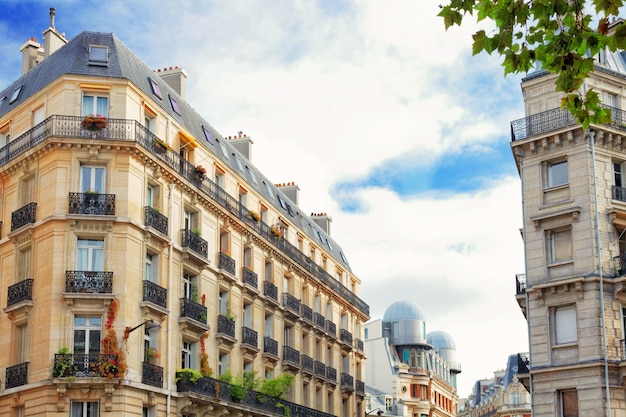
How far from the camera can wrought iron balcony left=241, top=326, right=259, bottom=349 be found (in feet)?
132

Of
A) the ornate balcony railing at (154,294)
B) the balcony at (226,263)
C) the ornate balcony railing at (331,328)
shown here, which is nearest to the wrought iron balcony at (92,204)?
the ornate balcony railing at (154,294)

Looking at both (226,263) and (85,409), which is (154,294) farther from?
(226,263)

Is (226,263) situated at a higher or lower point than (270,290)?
higher

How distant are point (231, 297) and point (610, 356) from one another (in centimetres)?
1531

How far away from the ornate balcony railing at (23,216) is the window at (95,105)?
3.70 m

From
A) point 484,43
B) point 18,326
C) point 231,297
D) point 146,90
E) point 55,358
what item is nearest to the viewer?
point 484,43

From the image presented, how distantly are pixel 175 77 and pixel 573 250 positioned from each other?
18029mm

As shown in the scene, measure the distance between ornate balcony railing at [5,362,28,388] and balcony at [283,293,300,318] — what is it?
15987mm

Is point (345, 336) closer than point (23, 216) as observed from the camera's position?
No

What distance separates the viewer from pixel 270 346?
4288 centimetres

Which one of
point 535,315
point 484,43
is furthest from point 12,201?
point 484,43

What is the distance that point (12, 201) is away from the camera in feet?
113

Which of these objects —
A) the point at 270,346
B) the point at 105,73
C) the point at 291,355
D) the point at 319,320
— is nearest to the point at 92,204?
the point at 105,73

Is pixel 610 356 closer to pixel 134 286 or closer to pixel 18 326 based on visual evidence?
pixel 134 286
